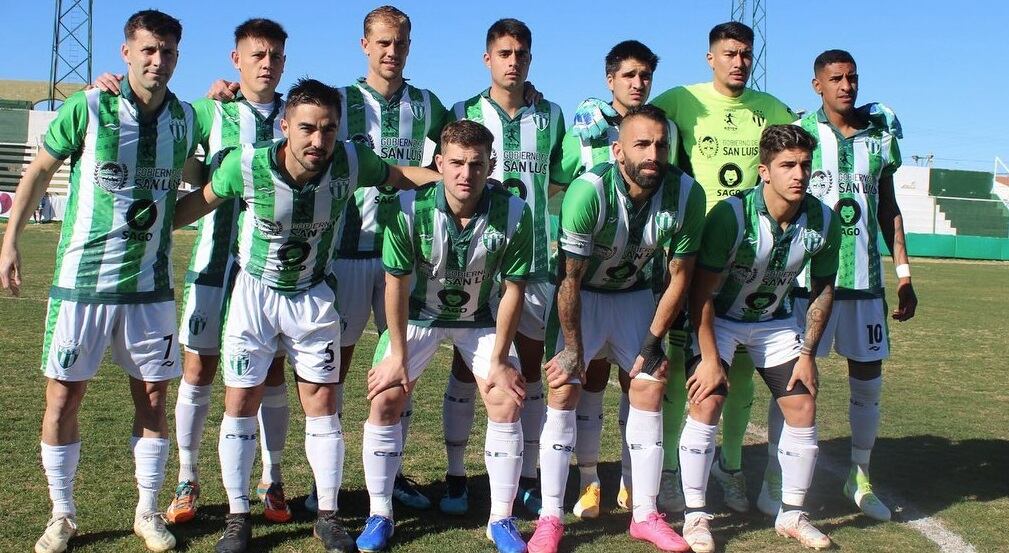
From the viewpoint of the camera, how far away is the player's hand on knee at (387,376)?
4535mm

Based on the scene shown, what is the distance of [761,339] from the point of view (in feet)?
16.3

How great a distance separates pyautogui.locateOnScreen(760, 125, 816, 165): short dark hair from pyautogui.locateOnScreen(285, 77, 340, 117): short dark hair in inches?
80.2

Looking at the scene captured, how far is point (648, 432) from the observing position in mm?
4750

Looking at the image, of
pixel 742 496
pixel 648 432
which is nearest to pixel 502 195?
pixel 648 432

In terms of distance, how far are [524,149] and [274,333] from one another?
170 centimetres

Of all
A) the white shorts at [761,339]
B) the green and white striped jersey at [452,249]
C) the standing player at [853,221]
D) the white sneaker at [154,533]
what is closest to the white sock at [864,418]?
the standing player at [853,221]

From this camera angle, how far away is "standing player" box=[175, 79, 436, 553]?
4.43 metres

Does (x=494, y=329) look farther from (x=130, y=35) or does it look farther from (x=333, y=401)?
(x=130, y=35)

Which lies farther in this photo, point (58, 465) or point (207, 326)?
point (207, 326)

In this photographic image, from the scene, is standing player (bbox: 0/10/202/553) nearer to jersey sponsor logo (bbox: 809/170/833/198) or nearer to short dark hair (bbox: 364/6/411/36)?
short dark hair (bbox: 364/6/411/36)

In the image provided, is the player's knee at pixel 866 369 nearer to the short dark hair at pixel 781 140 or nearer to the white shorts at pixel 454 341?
the short dark hair at pixel 781 140

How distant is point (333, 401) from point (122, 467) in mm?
1782

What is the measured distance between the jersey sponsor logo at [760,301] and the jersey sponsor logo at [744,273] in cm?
9

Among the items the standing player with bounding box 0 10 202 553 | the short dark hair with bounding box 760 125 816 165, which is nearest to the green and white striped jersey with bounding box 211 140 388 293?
the standing player with bounding box 0 10 202 553
